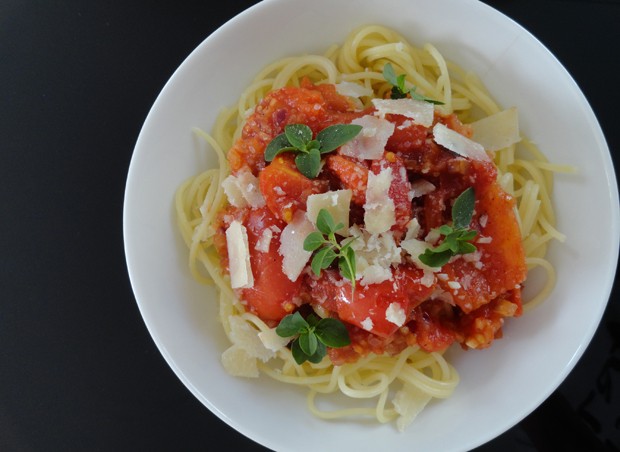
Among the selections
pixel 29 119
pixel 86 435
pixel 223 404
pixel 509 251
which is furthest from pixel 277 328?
pixel 29 119

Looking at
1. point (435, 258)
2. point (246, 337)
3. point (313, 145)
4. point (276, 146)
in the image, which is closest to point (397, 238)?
point (435, 258)

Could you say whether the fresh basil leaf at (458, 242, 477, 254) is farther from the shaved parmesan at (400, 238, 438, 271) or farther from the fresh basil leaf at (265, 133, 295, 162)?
the fresh basil leaf at (265, 133, 295, 162)

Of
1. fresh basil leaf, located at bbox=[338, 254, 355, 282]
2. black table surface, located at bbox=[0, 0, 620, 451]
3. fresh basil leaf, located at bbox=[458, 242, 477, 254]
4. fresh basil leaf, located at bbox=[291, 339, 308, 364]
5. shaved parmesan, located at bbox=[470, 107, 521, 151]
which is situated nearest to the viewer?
fresh basil leaf, located at bbox=[338, 254, 355, 282]

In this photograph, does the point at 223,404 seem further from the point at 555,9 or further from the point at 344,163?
the point at 555,9

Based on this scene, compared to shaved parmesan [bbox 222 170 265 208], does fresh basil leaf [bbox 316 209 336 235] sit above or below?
above

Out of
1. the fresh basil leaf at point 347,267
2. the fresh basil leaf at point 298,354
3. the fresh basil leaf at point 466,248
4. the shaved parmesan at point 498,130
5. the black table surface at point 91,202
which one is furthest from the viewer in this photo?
the black table surface at point 91,202

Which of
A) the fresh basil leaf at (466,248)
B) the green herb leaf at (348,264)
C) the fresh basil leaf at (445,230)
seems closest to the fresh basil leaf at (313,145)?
the green herb leaf at (348,264)

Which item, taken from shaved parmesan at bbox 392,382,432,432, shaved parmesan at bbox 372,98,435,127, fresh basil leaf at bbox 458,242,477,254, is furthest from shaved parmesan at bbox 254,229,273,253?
shaved parmesan at bbox 392,382,432,432

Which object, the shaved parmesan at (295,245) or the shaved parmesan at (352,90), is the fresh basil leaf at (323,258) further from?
the shaved parmesan at (352,90)
